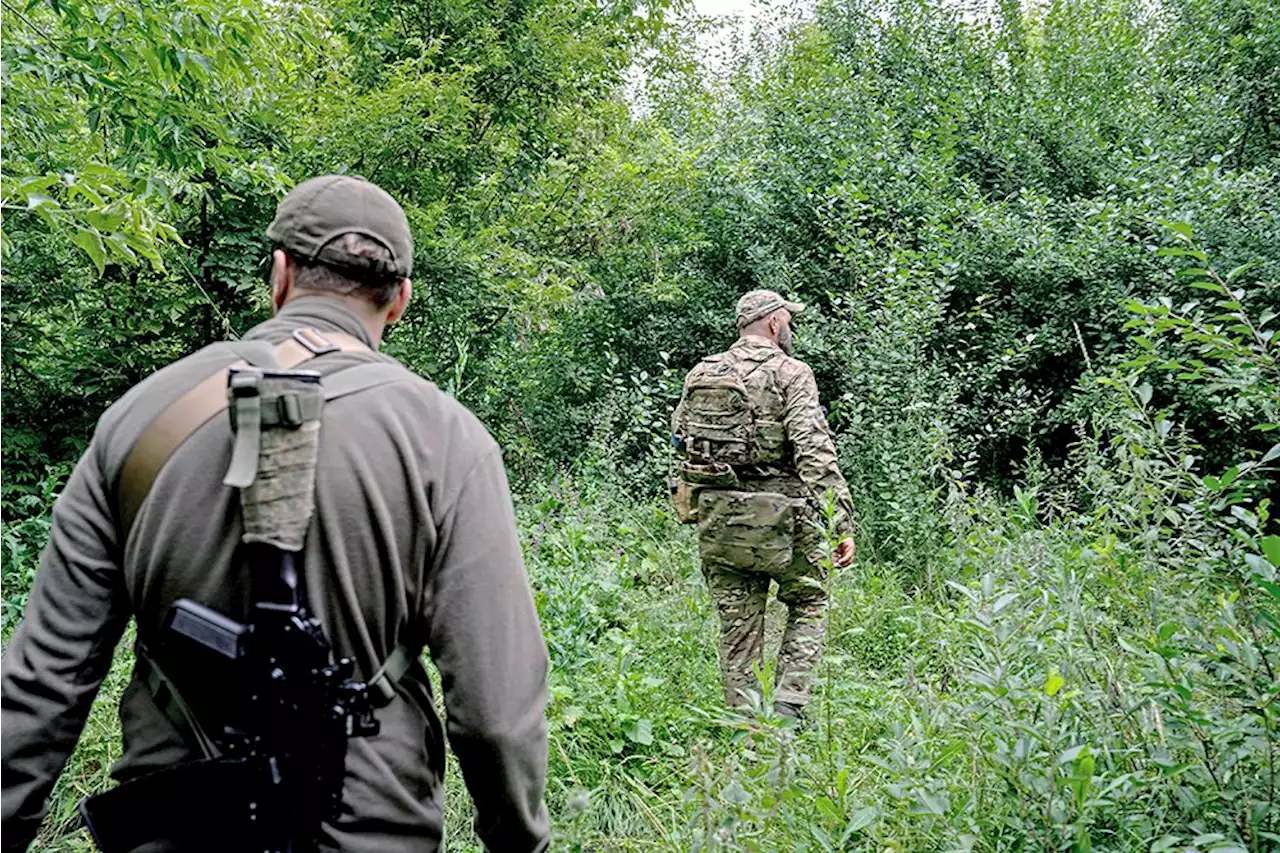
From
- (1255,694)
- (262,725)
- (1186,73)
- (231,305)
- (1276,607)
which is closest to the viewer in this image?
(262,725)

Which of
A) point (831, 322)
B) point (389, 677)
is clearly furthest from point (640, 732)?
point (831, 322)

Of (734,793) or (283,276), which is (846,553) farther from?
(283,276)

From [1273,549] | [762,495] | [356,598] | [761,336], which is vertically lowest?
[762,495]

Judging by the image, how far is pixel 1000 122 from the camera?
9625 mm

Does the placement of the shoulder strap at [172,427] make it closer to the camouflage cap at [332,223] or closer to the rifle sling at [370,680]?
the rifle sling at [370,680]

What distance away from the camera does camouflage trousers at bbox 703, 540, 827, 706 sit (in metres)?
4.80

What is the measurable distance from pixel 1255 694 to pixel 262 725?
2.19 metres

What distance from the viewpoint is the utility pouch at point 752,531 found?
4789 millimetres

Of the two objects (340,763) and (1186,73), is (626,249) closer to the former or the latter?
(1186,73)

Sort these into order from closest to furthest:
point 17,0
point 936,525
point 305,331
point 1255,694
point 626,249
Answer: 1. point 305,331
2. point 1255,694
3. point 17,0
4. point 936,525
5. point 626,249

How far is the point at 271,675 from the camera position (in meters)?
1.51

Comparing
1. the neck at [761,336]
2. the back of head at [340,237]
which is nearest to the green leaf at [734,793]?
the back of head at [340,237]

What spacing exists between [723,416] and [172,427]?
3547 millimetres

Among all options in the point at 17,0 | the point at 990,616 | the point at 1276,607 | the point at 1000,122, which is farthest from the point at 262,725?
the point at 1000,122
